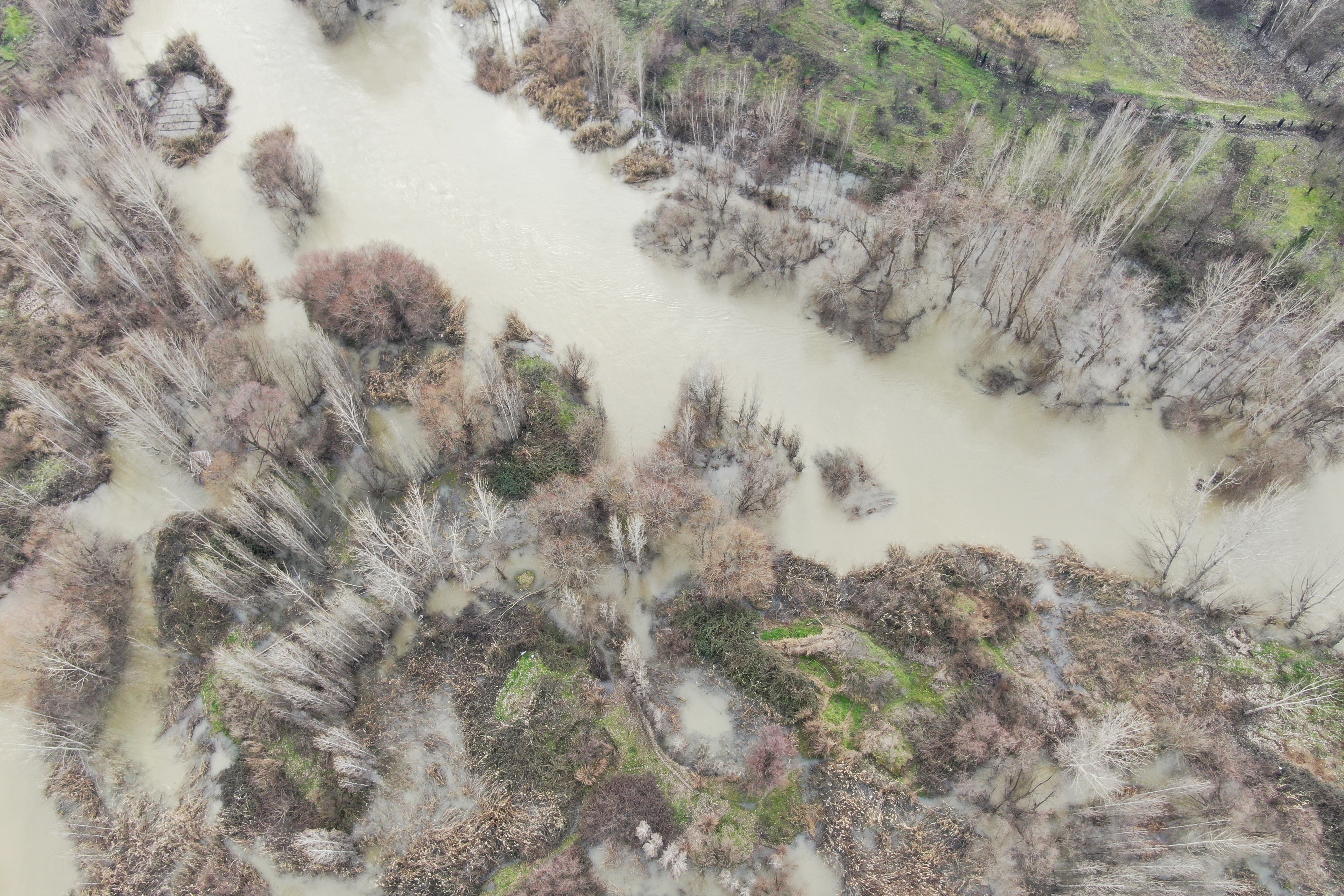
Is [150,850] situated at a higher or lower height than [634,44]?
lower

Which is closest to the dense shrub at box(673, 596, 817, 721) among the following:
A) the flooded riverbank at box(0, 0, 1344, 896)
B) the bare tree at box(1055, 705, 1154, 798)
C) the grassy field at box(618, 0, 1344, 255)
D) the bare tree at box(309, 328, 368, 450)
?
the flooded riverbank at box(0, 0, 1344, 896)

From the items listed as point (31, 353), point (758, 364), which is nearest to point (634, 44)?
point (758, 364)

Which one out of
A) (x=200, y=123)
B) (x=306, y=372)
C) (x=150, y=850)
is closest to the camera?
(x=150, y=850)

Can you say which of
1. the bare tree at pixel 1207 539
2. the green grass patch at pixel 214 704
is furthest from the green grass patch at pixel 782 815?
the green grass patch at pixel 214 704

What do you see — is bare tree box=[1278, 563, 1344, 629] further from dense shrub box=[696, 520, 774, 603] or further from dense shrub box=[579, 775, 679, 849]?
dense shrub box=[579, 775, 679, 849]

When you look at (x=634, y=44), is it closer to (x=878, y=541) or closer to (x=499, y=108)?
(x=499, y=108)

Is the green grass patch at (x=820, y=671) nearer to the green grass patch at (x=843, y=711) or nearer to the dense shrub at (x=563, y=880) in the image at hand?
the green grass patch at (x=843, y=711)
